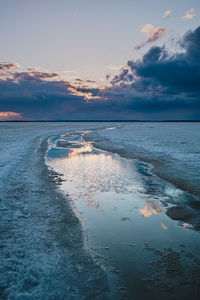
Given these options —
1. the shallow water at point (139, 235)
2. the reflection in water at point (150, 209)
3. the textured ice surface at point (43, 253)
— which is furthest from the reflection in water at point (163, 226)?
the textured ice surface at point (43, 253)

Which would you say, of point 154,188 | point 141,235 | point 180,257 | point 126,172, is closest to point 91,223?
point 141,235

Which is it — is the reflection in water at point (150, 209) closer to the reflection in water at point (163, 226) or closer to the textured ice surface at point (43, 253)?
the reflection in water at point (163, 226)

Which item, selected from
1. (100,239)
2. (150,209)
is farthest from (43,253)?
(150,209)

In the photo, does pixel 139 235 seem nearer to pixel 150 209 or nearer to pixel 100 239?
pixel 100 239

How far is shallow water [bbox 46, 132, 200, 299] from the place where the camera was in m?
3.18

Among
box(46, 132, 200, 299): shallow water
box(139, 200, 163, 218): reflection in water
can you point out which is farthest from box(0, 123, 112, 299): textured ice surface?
box(139, 200, 163, 218): reflection in water

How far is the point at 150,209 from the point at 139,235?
5.25ft

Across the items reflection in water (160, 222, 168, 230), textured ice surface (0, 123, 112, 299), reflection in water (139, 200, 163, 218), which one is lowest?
reflection in water (139, 200, 163, 218)

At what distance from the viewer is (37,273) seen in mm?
3389

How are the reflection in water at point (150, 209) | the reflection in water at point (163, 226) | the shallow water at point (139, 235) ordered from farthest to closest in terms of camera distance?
the reflection in water at point (150, 209) < the reflection in water at point (163, 226) < the shallow water at point (139, 235)

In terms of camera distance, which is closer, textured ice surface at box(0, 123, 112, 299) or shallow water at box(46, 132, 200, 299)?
textured ice surface at box(0, 123, 112, 299)

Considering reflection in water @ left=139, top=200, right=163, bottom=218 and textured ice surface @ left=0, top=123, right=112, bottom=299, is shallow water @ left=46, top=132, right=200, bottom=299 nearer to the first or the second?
reflection in water @ left=139, top=200, right=163, bottom=218

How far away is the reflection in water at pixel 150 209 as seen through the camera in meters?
5.82

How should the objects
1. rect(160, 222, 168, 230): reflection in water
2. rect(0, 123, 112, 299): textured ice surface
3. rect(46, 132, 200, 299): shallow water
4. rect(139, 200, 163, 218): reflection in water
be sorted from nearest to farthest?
rect(0, 123, 112, 299): textured ice surface < rect(46, 132, 200, 299): shallow water < rect(160, 222, 168, 230): reflection in water < rect(139, 200, 163, 218): reflection in water
